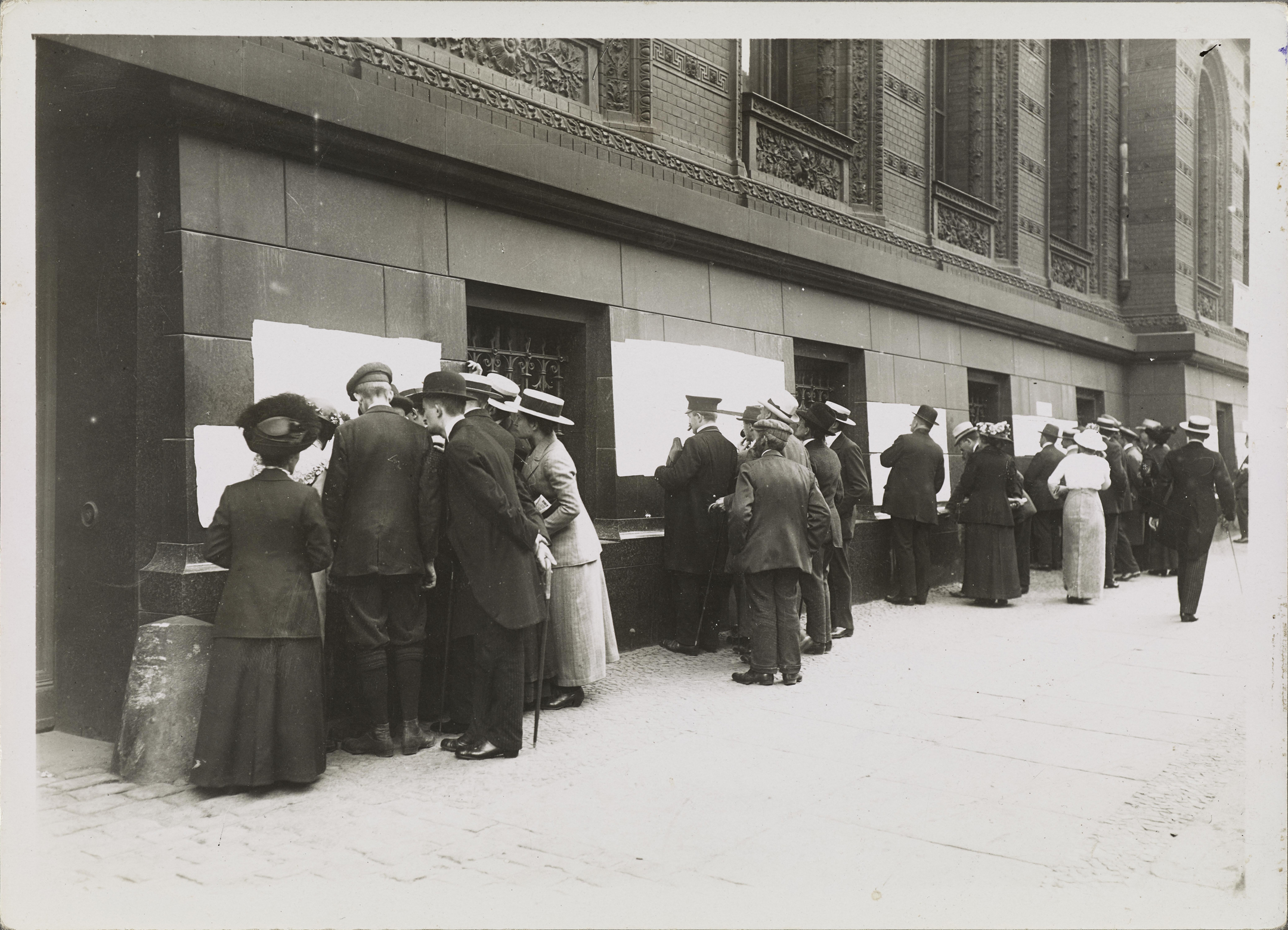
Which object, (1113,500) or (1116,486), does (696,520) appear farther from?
(1116,486)

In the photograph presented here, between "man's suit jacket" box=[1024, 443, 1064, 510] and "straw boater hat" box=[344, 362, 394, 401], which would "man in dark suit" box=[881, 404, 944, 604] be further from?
"straw boater hat" box=[344, 362, 394, 401]

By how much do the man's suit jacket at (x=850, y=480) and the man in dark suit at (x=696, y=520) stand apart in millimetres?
1707

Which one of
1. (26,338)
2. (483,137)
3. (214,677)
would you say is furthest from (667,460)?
(26,338)

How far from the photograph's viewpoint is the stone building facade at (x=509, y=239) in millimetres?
5301

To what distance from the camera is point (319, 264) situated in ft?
19.3

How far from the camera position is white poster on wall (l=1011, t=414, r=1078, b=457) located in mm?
14828

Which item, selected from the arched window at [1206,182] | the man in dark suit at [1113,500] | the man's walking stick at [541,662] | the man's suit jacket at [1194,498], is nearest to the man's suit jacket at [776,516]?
the man's walking stick at [541,662]

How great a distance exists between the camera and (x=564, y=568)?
620cm

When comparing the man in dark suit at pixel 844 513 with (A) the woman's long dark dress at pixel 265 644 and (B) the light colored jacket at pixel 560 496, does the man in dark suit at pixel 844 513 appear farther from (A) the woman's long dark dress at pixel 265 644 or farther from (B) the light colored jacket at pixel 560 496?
(A) the woman's long dark dress at pixel 265 644

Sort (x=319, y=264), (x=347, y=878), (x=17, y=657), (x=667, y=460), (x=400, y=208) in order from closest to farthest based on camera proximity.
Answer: (x=17, y=657), (x=347, y=878), (x=319, y=264), (x=400, y=208), (x=667, y=460)

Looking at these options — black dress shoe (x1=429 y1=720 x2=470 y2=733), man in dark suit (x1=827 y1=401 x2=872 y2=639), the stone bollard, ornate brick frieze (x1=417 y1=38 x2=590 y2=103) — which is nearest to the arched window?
man in dark suit (x1=827 y1=401 x2=872 y2=639)

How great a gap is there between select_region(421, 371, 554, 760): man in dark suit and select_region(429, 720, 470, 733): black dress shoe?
0.41 meters

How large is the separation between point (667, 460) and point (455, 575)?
2.87 metres

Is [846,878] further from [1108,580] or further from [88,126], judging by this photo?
[1108,580]
